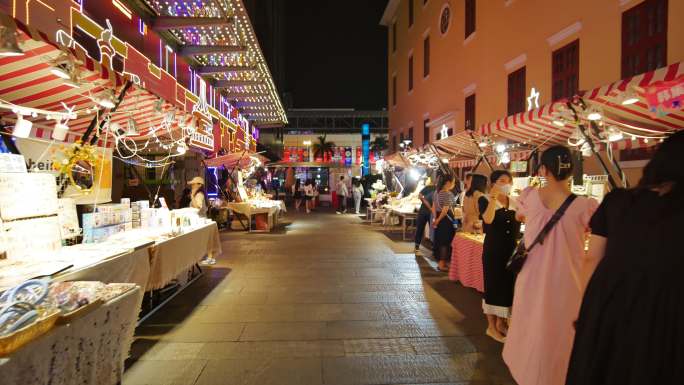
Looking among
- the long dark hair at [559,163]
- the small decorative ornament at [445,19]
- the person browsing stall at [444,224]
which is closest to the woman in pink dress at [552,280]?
the long dark hair at [559,163]

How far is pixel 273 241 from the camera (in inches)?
408

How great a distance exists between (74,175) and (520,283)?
5.26m

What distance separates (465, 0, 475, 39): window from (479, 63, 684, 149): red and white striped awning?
6582 mm

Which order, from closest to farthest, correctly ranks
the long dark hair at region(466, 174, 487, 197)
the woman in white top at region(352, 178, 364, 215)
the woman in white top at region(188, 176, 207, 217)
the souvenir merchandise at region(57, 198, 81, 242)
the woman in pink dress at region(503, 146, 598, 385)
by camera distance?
the woman in pink dress at region(503, 146, 598, 385) → the souvenir merchandise at region(57, 198, 81, 242) → the long dark hair at region(466, 174, 487, 197) → the woman in white top at region(188, 176, 207, 217) → the woman in white top at region(352, 178, 364, 215)

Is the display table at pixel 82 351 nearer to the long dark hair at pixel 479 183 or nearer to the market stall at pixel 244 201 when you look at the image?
the long dark hair at pixel 479 183

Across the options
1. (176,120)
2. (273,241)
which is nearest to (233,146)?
(273,241)

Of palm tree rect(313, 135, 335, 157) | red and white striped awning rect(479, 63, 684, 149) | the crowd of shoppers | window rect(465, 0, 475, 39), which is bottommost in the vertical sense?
the crowd of shoppers

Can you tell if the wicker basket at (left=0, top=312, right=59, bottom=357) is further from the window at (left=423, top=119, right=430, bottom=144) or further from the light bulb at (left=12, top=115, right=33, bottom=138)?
the window at (left=423, top=119, right=430, bottom=144)

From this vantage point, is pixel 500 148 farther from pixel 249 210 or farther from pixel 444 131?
pixel 249 210

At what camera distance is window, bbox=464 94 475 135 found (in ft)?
40.9

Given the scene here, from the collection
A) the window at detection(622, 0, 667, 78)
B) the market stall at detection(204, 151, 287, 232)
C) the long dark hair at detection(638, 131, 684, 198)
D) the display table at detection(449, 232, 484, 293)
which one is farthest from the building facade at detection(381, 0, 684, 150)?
the market stall at detection(204, 151, 287, 232)

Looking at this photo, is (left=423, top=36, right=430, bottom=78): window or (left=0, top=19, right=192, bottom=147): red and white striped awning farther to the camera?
(left=423, top=36, right=430, bottom=78): window

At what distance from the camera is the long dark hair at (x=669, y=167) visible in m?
1.56

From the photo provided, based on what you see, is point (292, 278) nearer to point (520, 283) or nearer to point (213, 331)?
point (213, 331)
